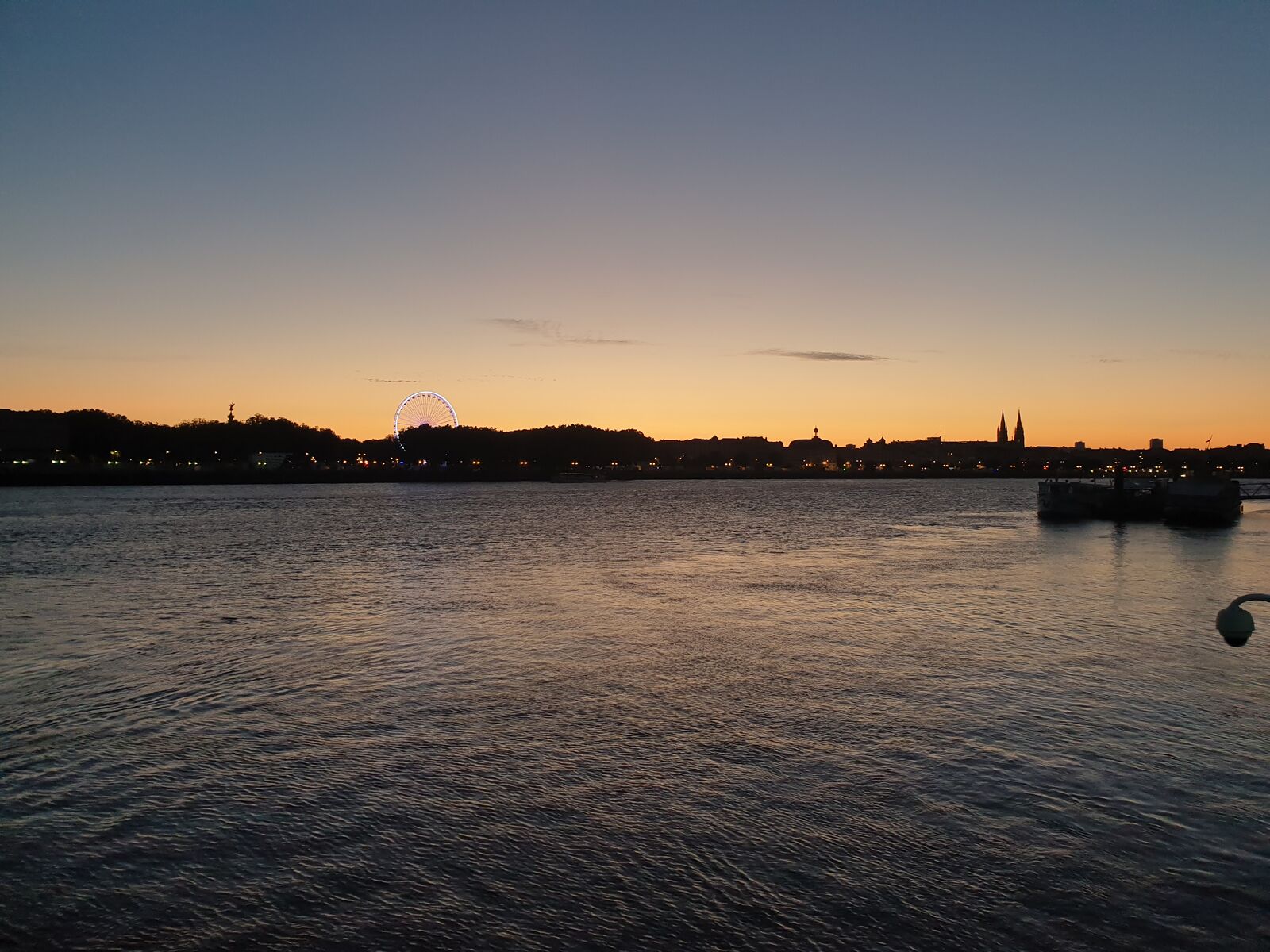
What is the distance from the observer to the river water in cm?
823

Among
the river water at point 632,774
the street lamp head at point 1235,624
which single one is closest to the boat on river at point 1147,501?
the river water at point 632,774

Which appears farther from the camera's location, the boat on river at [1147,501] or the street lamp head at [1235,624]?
the boat on river at [1147,501]

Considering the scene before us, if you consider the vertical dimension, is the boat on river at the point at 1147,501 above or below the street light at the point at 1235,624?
below

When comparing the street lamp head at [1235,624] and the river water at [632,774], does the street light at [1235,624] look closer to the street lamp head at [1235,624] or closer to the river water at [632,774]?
the street lamp head at [1235,624]

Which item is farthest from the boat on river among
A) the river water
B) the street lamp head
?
the street lamp head

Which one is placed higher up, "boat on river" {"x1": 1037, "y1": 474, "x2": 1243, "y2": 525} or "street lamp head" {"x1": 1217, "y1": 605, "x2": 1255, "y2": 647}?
"street lamp head" {"x1": 1217, "y1": 605, "x2": 1255, "y2": 647}

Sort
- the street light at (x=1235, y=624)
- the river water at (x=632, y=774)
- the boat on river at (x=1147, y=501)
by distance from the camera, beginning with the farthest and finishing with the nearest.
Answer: the boat on river at (x=1147, y=501), the street light at (x=1235, y=624), the river water at (x=632, y=774)

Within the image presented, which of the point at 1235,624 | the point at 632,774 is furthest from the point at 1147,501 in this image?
the point at 632,774

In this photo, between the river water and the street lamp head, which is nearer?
the river water

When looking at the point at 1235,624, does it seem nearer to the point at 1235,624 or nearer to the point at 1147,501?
A: the point at 1235,624

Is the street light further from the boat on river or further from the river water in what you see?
the boat on river

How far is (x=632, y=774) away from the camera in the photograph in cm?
1188

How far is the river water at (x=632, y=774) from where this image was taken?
8.23m

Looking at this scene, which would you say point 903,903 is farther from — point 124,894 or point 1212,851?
point 124,894
